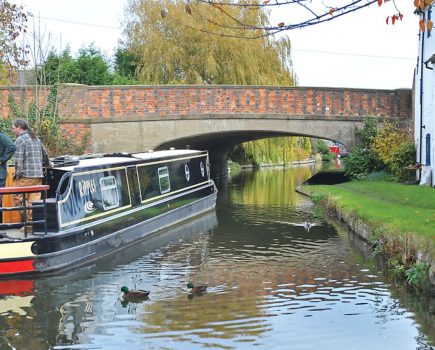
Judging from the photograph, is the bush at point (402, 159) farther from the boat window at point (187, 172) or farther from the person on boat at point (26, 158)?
the person on boat at point (26, 158)

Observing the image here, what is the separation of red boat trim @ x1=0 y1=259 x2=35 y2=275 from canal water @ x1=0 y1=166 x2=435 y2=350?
16cm

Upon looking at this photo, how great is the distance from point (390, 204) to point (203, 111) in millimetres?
8059

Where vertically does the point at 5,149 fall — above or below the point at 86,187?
above

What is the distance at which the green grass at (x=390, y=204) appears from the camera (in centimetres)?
894

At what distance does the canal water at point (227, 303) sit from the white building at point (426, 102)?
4.89 metres

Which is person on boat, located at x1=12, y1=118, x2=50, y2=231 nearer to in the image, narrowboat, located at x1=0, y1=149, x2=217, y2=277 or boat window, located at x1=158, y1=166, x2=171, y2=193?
narrowboat, located at x1=0, y1=149, x2=217, y2=277

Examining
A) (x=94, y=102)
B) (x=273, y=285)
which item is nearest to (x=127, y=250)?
(x=273, y=285)

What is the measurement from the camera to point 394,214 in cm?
1023

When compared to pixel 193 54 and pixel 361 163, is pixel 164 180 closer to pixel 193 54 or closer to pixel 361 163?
pixel 361 163

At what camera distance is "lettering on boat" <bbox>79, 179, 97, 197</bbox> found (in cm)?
964

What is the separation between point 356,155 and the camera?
18.8m

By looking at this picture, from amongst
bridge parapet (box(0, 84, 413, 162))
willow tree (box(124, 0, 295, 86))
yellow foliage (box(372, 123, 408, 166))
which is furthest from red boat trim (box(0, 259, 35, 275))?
willow tree (box(124, 0, 295, 86))

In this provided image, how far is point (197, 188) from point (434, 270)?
899 centimetres

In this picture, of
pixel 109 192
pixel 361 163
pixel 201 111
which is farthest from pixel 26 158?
pixel 361 163
